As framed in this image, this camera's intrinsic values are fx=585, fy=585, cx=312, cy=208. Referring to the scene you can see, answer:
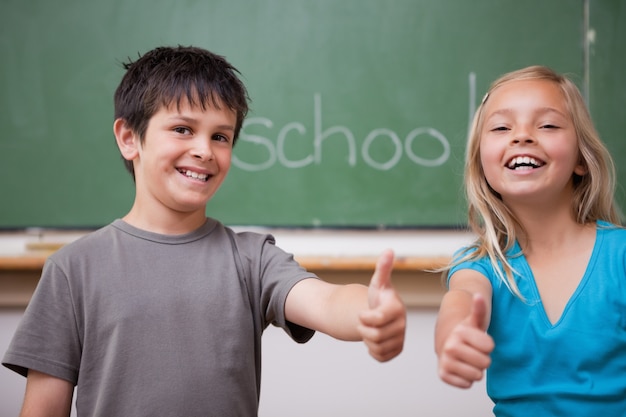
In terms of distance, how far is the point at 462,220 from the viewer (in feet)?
6.76

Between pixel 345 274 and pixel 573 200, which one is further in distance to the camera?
pixel 345 274

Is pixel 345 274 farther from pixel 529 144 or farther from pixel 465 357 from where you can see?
pixel 465 357

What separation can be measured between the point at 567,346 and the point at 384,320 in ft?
1.61

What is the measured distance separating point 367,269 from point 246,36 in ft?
3.03

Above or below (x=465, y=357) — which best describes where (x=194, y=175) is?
above

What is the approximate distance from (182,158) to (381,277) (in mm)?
501

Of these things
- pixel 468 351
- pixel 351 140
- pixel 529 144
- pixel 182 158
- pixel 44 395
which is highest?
pixel 351 140

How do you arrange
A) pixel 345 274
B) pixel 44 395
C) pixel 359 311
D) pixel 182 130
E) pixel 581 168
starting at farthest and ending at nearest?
pixel 345 274
pixel 581 168
pixel 182 130
pixel 44 395
pixel 359 311

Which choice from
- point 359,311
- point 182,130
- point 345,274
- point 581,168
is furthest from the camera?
point 345,274

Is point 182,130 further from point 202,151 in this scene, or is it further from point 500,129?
point 500,129

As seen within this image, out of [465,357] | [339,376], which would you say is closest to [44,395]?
[465,357]

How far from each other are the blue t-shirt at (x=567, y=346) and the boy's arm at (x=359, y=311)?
1.12ft

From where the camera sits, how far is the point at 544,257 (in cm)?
119

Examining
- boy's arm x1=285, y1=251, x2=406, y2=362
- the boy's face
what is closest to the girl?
boy's arm x1=285, y1=251, x2=406, y2=362
